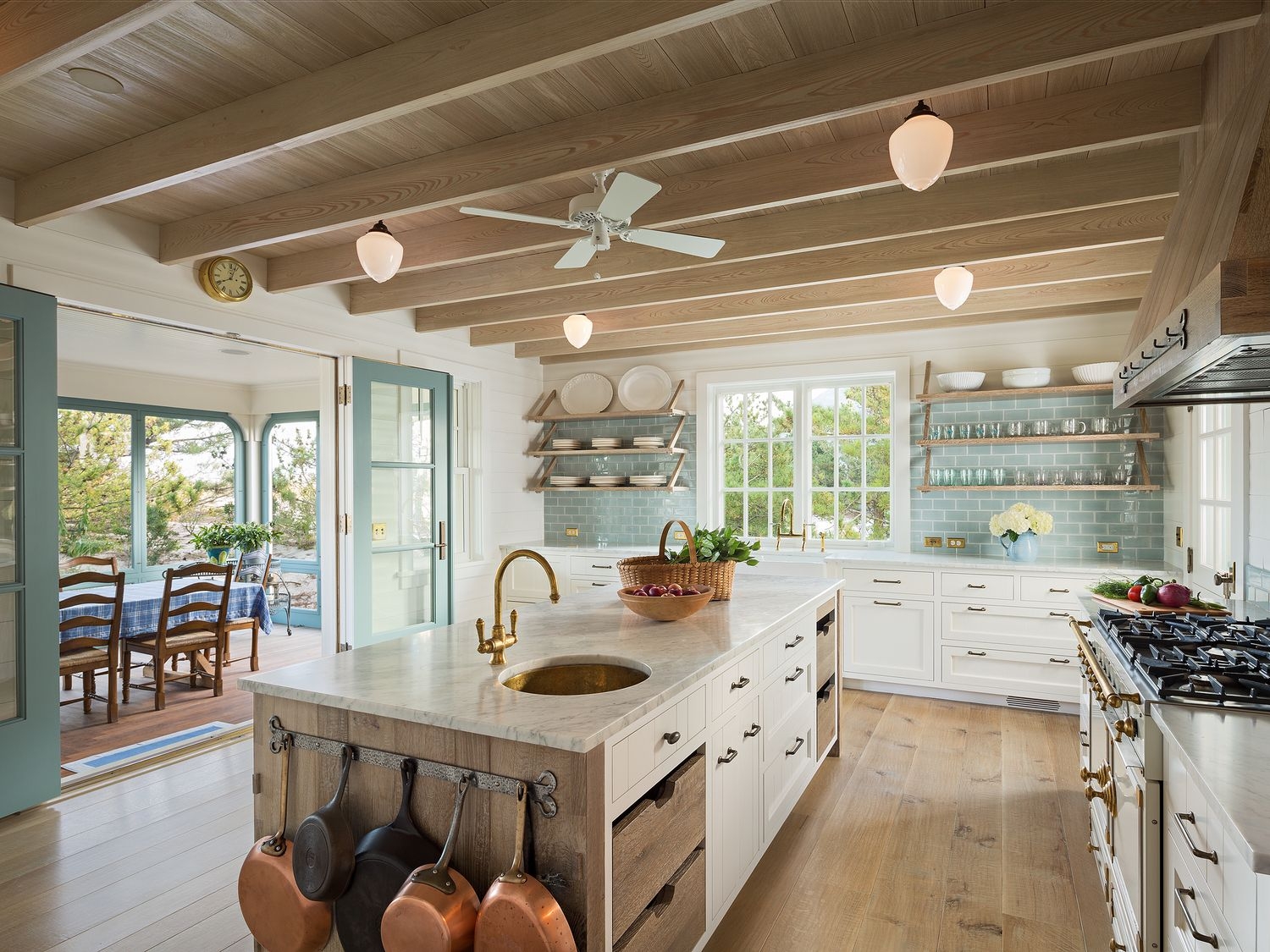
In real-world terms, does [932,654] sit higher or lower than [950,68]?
Answer: lower

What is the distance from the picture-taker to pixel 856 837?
293cm

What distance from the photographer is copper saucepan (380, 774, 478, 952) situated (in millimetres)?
1530

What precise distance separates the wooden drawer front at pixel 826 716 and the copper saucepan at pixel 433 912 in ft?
7.13

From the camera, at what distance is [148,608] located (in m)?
4.96

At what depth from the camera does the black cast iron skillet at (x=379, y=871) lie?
169 cm

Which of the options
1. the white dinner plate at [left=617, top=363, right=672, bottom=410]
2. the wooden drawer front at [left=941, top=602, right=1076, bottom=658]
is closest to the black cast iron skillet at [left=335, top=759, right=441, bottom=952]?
the wooden drawer front at [left=941, top=602, right=1076, bottom=658]

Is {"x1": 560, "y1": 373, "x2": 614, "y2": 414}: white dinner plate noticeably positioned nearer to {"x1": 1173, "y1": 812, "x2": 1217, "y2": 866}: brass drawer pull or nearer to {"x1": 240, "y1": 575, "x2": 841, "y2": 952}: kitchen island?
{"x1": 240, "y1": 575, "x2": 841, "y2": 952}: kitchen island

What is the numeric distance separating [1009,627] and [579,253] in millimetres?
3454

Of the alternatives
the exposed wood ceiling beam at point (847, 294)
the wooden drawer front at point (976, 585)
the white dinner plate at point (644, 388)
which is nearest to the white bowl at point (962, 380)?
the exposed wood ceiling beam at point (847, 294)

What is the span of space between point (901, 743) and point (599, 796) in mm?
2946

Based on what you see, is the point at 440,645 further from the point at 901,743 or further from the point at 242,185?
the point at 901,743

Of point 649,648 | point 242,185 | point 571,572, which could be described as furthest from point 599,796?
point 571,572

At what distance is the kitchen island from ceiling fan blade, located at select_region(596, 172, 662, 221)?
1.40 meters

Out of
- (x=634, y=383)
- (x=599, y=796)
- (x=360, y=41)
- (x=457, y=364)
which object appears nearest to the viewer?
(x=599, y=796)
